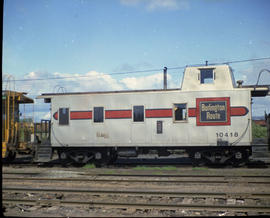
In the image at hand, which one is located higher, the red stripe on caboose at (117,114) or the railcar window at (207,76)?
the railcar window at (207,76)

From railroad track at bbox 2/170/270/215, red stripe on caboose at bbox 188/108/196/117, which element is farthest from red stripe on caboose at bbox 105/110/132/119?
railroad track at bbox 2/170/270/215

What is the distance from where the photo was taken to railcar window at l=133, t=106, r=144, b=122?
45.3ft

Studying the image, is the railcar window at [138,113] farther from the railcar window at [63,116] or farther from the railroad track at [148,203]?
the railroad track at [148,203]

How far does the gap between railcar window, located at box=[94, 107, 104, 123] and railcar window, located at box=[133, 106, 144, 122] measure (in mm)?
1712

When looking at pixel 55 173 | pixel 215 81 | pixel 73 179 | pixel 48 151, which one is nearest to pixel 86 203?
pixel 73 179

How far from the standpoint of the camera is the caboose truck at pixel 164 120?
13094 millimetres

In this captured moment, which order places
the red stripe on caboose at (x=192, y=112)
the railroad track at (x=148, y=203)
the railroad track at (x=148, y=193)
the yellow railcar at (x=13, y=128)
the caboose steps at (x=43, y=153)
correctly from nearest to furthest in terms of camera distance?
the railroad track at (x=148, y=203)
the railroad track at (x=148, y=193)
the red stripe on caboose at (x=192, y=112)
the caboose steps at (x=43, y=153)
the yellow railcar at (x=13, y=128)

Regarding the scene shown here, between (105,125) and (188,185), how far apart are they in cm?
601

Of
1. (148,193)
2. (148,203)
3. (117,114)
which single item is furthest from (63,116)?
(148,203)

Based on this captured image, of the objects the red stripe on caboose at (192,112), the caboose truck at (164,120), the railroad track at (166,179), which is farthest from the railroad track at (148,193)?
the red stripe on caboose at (192,112)

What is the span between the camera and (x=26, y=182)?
10.5 metres

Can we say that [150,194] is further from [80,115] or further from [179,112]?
[80,115]

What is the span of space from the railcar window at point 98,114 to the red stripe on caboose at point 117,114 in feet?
0.89

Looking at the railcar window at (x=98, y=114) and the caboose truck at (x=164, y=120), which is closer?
the caboose truck at (x=164, y=120)
